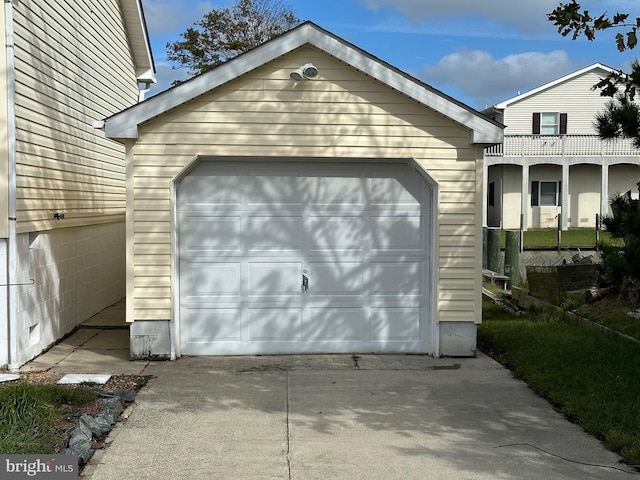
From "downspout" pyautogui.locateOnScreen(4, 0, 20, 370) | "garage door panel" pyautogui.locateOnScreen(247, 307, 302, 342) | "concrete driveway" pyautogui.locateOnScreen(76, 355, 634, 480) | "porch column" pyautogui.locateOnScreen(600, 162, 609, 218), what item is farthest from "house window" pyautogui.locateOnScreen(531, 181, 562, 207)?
"downspout" pyautogui.locateOnScreen(4, 0, 20, 370)

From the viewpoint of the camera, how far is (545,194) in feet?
101

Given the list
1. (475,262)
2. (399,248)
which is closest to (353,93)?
(399,248)

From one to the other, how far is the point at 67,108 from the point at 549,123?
2443 cm

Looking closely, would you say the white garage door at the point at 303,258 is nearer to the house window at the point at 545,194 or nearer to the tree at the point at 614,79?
the tree at the point at 614,79

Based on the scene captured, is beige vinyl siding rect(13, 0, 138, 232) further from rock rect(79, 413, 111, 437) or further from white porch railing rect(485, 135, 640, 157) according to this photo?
white porch railing rect(485, 135, 640, 157)

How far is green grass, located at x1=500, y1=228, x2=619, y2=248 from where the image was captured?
22266 millimetres

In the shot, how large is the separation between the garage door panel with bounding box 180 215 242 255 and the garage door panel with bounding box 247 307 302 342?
34.4 inches

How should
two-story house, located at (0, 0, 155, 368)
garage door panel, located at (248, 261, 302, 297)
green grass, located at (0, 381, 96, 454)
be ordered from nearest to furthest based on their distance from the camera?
green grass, located at (0, 381, 96, 454) → two-story house, located at (0, 0, 155, 368) → garage door panel, located at (248, 261, 302, 297)

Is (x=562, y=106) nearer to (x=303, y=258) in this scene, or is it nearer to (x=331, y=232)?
(x=331, y=232)

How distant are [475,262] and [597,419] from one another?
9.86 feet

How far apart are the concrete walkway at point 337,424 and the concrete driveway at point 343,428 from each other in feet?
0.05

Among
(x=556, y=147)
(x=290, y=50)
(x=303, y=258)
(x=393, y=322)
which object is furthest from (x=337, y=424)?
(x=556, y=147)

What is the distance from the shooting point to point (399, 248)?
29.2 ft

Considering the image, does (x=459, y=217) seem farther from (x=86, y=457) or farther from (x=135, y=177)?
(x=86, y=457)
